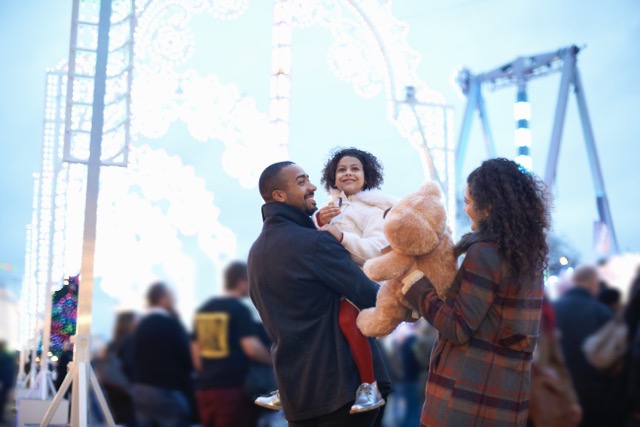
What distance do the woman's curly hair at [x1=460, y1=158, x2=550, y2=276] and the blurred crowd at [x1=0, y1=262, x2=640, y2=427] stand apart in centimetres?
22

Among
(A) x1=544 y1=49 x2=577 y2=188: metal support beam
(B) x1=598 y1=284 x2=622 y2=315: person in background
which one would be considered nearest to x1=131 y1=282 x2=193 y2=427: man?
(B) x1=598 y1=284 x2=622 y2=315: person in background

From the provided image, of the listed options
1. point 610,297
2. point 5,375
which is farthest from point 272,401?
point 5,375

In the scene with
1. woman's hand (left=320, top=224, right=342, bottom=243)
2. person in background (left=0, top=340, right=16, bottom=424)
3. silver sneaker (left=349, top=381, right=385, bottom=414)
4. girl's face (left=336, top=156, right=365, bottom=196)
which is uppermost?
girl's face (left=336, top=156, right=365, bottom=196)

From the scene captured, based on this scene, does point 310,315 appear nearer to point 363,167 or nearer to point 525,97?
point 363,167

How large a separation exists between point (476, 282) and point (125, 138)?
3376mm

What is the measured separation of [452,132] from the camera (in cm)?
817

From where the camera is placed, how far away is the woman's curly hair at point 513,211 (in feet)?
7.06

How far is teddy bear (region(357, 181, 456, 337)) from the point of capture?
2.27 m

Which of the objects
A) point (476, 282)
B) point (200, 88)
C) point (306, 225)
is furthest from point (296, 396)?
point (200, 88)

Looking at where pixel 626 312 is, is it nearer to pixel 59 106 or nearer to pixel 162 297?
pixel 162 297

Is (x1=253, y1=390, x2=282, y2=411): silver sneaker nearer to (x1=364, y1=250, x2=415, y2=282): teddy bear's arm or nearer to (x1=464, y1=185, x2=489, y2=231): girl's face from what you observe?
(x1=364, y1=250, x2=415, y2=282): teddy bear's arm

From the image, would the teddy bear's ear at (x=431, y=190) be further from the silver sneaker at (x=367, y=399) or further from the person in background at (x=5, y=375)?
the person in background at (x=5, y=375)

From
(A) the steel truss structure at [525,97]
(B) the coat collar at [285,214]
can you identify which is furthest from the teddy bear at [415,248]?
(A) the steel truss structure at [525,97]

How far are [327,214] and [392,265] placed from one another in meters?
0.62
